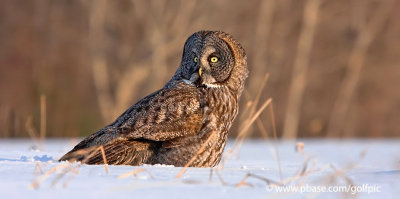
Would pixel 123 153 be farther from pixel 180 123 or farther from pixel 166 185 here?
pixel 166 185

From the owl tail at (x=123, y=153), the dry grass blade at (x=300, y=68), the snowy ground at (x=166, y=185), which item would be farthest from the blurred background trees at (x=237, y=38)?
the snowy ground at (x=166, y=185)

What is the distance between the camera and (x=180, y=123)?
5.35 m

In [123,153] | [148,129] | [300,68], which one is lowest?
[300,68]

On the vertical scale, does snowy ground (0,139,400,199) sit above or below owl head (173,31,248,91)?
below

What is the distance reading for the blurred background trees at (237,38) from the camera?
86.8ft

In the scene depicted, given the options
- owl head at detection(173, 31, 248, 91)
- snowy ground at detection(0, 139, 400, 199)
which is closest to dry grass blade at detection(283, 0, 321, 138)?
owl head at detection(173, 31, 248, 91)

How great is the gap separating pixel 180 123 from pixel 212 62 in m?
0.93

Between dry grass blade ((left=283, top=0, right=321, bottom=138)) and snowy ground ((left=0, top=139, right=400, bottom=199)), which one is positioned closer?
snowy ground ((left=0, top=139, right=400, bottom=199))

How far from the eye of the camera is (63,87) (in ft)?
86.6

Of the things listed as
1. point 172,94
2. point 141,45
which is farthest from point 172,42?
point 172,94

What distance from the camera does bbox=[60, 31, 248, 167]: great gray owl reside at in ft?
17.0

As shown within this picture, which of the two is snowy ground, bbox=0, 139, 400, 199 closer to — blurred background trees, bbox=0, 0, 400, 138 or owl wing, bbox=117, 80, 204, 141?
owl wing, bbox=117, 80, 204, 141

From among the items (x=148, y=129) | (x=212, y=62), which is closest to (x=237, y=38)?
(x=212, y=62)

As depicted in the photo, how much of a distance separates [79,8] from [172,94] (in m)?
23.6
